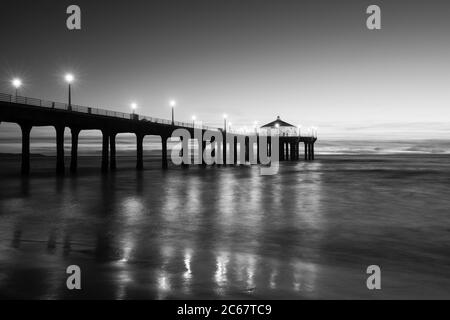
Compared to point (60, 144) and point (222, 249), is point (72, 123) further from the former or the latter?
point (222, 249)

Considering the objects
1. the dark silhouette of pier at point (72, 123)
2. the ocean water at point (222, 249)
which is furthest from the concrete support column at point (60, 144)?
the ocean water at point (222, 249)

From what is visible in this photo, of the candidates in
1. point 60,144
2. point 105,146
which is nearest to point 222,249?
point 60,144

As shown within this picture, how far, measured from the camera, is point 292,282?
26.8 feet

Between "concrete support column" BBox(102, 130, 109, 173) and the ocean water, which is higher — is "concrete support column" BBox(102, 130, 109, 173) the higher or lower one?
the higher one

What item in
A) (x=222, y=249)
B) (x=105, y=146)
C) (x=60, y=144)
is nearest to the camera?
(x=222, y=249)

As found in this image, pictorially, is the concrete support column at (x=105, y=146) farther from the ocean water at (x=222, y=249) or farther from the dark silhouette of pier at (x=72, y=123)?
the ocean water at (x=222, y=249)

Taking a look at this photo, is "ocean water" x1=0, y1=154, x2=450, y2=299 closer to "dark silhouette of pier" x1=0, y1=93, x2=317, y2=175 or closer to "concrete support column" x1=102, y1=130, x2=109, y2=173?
"dark silhouette of pier" x1=0, y1=93, x2=317, y2=175

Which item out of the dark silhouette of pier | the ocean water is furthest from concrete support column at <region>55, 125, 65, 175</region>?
the ocean water

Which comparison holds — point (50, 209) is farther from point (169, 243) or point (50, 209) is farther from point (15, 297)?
point (15, 297)

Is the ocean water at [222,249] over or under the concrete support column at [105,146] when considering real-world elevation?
under

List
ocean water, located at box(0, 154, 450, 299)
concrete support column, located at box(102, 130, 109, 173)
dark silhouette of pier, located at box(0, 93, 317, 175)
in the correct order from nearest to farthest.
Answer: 1. ocean water, located at box(0, 154, 450, 299)
2. dark silhouette of pier, located at box(0, 93, 317, 175)
3. concrete support column, located at box(102, 130, 109, 173)

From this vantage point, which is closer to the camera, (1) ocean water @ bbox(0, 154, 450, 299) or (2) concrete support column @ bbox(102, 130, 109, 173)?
(1) ocean water @ bbox(0, 154, 450, 299)

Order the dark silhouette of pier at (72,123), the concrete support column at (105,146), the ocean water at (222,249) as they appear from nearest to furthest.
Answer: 1. the ocean water at (222,249)
2. the dark silhouette of pier at (72,123)
3. the concrete support column at (105,146)
